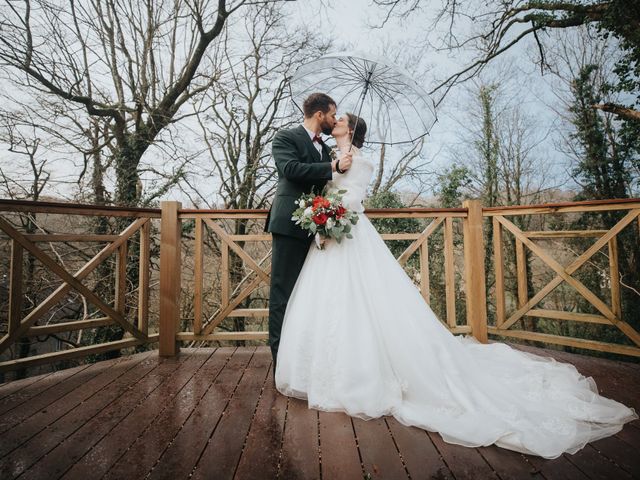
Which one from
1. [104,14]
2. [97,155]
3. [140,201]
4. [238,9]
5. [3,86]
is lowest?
[140,201]

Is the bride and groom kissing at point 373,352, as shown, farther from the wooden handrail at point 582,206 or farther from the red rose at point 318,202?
the wooden handrail at point 582,206

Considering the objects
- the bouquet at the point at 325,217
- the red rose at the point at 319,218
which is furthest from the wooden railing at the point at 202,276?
the red rose at the point at 319,218

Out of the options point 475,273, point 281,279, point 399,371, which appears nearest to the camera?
point 399,371

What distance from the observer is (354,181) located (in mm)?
2133

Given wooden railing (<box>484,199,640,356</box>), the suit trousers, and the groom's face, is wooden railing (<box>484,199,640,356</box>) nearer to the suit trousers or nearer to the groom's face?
the groom's face

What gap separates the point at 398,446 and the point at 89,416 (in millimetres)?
1548

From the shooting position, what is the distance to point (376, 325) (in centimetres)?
188

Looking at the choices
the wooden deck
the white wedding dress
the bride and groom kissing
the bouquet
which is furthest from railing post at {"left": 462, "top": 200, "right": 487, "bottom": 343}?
the bouquet

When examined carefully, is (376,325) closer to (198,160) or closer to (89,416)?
(89,416)

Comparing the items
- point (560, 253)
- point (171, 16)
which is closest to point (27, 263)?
point (171, 16)

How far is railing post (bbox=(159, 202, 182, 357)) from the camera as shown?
110 inches

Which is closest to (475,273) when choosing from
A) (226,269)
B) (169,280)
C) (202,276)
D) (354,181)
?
(354,181)

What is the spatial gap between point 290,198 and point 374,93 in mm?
927

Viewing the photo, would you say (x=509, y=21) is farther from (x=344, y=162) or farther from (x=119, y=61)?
(x=119, y=61)
